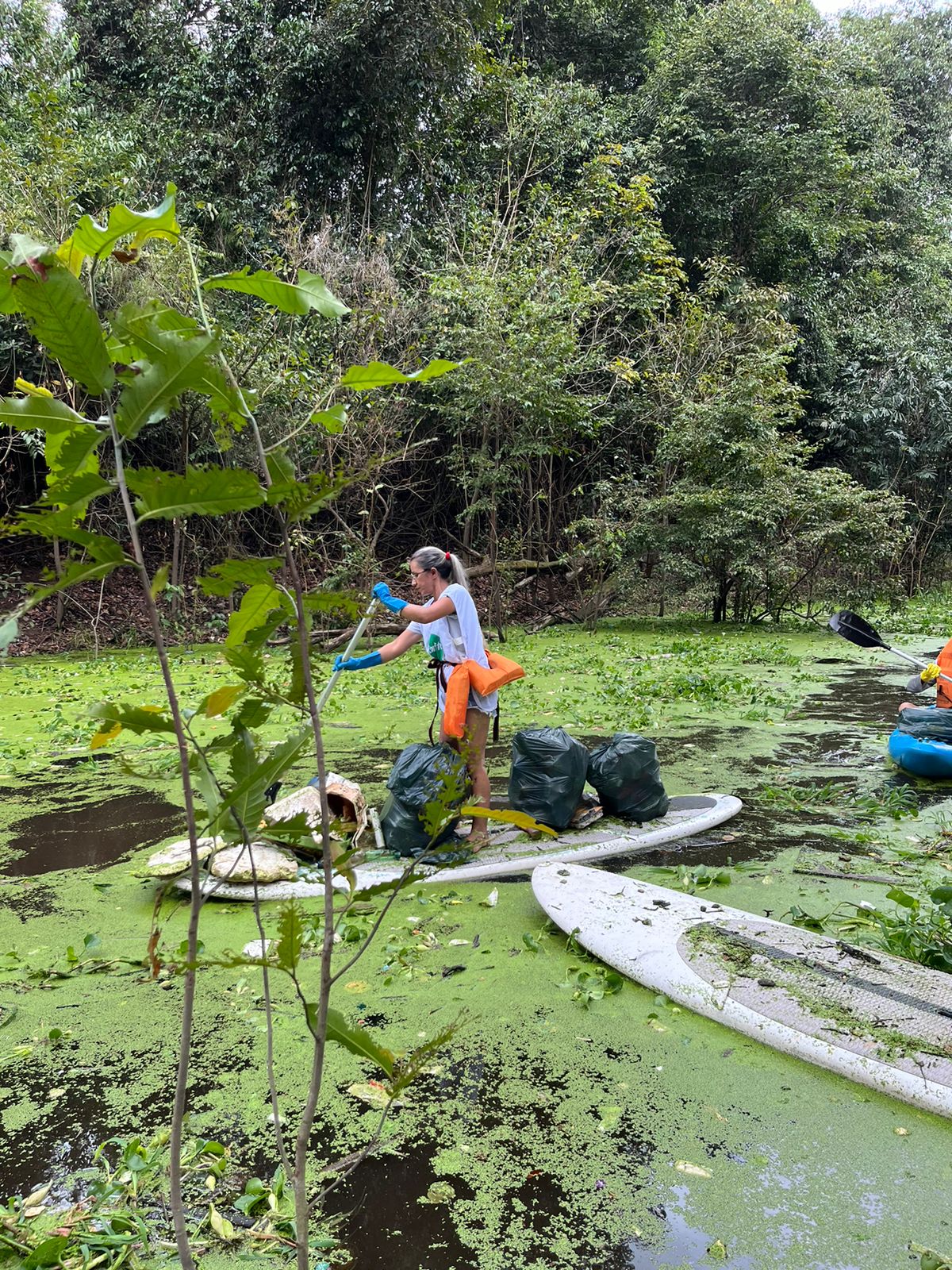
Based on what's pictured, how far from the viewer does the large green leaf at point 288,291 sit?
3.67 feet

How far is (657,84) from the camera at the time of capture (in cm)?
1594

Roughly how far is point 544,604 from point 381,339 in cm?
524

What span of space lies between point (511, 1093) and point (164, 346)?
6.52ft

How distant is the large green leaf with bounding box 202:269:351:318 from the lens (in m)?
1.12

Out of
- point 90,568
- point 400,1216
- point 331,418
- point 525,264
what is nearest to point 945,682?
point 400,1216

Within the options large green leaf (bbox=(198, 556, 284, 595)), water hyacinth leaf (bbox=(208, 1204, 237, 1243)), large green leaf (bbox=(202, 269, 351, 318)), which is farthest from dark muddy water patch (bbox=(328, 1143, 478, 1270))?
large green leaf (bbox=(202, 269, 351, 318))

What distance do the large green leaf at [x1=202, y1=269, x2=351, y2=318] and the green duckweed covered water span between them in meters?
0.73

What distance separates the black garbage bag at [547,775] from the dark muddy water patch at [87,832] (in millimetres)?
1835

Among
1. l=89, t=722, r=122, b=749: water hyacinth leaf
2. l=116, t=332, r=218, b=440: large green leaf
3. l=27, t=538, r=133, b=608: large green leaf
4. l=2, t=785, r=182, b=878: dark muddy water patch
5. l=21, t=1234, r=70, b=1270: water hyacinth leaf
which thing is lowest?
l=2, t=785, r=182, b=878: dark muddy water patch

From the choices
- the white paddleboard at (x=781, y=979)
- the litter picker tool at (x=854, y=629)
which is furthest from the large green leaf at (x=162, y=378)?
the litter picker tool at (x=854, y=629)

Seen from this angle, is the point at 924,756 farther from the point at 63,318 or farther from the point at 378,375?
the point at 63,318

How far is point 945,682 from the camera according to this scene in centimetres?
527

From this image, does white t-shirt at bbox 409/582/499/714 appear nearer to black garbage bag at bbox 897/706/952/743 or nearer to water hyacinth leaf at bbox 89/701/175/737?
black garbage bag at bbox 897/706/952/743

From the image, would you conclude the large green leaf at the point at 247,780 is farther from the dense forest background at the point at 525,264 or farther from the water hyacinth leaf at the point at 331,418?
the dense forest background at the point at 525,264
